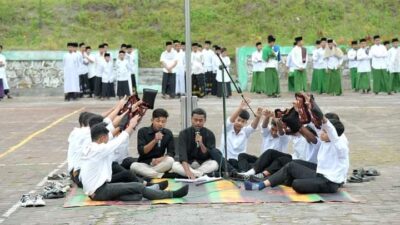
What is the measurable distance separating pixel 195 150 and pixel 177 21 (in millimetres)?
25722

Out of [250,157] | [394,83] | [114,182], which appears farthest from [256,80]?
[114,182]

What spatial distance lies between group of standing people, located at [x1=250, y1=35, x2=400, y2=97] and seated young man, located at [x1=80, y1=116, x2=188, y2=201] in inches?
748

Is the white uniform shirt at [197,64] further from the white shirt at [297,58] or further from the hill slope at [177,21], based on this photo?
the hill slope at [177,21]

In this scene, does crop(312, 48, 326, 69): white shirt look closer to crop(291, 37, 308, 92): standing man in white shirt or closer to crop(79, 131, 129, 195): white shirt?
crop(291, 37, 308, 92): standing man in white shirt

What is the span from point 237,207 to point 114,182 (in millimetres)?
1769

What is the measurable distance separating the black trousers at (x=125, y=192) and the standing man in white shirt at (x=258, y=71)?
1981 centimetres

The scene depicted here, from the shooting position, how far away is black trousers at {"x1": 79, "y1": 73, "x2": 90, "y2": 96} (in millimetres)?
30797

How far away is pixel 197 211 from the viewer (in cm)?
1040

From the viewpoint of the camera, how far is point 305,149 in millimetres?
12500

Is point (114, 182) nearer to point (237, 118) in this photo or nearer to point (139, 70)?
point (237, 118)

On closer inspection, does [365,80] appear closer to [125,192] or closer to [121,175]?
[121,175]

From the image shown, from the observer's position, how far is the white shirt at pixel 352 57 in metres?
31.8

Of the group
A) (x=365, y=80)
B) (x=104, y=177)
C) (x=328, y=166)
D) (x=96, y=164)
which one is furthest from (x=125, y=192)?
(x=365, y=80)


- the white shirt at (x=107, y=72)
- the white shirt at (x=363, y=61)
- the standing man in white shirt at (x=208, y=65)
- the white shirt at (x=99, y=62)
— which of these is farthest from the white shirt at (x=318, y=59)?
the white shirt at (x=99, y=62)
